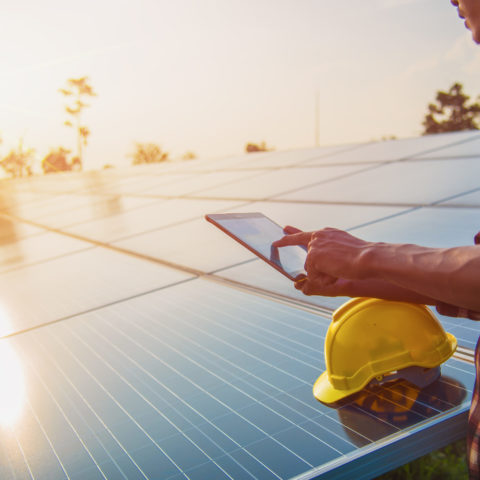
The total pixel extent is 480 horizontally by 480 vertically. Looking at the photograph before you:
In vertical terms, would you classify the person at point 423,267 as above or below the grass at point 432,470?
above

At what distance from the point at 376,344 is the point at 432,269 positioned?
58 cm

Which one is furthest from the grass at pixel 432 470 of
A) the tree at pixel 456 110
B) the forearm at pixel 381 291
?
the tree at pixel 456 110

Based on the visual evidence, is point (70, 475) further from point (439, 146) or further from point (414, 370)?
point (439, 146)

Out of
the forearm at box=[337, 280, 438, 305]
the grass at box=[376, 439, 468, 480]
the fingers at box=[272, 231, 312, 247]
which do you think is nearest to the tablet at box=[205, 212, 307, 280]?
the fingers at box=[272, 231, 312, 247]

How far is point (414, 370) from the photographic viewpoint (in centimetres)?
171

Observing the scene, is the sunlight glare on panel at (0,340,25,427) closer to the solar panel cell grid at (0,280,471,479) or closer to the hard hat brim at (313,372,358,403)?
the solar panel cell grid at (0,280,471,479)

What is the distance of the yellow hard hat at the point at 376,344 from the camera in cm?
172

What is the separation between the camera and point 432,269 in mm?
1238

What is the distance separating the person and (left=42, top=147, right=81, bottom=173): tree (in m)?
63.5

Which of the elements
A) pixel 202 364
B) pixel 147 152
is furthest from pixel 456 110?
pixel 202 364

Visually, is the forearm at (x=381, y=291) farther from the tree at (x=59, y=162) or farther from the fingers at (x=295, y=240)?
the tree at (x=59, y=162)

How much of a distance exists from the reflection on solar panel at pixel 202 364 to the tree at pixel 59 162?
59879 millimetres

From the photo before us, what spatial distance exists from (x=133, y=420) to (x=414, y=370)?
890mm

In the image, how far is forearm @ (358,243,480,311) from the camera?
118 centimetres
